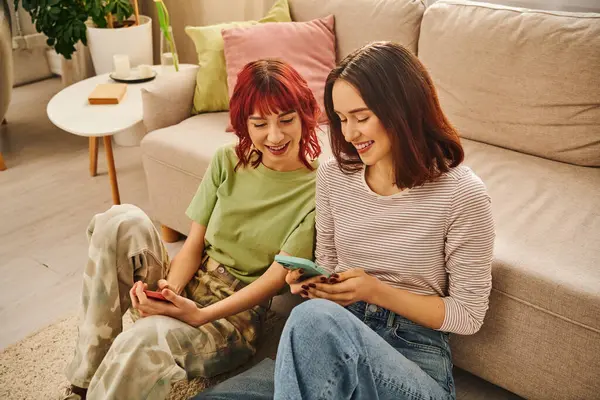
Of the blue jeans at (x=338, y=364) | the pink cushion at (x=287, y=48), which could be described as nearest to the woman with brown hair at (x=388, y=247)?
the blue jeans at (x=338, y=364)

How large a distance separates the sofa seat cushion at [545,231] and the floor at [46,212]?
38 cm

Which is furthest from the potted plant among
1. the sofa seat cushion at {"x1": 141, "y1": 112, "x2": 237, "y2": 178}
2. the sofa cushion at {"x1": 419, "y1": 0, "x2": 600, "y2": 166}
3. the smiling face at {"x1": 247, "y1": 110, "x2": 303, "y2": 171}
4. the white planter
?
the smiling face at {"x1": 247, "y1": 110, "x2": 303, "y2": 171}

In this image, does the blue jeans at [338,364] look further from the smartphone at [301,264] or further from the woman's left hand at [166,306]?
the woman's left hand at [166,306]

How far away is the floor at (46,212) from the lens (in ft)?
6.24

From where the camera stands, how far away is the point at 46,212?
249cm

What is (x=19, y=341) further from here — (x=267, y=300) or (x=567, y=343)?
(x=567, y=343)

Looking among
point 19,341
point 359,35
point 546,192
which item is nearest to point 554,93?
point 546,192

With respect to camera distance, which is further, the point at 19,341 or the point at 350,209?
the point at 19,341

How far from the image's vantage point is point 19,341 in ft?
5.83

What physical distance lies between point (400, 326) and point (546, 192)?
0.71 meters

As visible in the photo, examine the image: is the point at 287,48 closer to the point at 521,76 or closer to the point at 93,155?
the point at 521,76

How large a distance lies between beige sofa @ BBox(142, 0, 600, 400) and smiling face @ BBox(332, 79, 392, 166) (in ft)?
1.51

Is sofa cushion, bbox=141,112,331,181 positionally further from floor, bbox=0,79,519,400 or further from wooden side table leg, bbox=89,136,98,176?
wooden side table leg, bbox=89,136,98,176

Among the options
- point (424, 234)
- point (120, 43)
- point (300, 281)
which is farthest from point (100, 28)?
point (424, 234)
